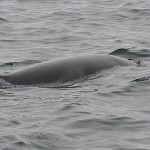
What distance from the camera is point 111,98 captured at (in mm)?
10820

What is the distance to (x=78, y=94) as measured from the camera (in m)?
11.0

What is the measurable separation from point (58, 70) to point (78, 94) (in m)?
0.94

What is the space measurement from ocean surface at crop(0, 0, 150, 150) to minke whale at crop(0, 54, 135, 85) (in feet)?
0.62

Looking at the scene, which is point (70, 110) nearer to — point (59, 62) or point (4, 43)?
point (59, 62)

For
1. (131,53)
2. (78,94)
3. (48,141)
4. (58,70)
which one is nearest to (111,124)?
(48,141)

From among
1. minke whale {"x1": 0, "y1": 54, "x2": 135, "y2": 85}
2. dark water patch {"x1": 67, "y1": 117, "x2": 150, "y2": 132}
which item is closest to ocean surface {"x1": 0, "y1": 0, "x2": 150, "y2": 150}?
dark water patch {"x1": 67, "y1": 117, "x2": 150, "y2": 132}

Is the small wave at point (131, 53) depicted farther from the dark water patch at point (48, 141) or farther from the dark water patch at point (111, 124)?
the dark water patch at point (48, 141)

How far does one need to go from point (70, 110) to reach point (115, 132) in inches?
51.6

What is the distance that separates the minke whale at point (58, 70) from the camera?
11469mm

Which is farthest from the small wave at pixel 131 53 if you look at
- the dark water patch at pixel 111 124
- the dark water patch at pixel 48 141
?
the dark water patch at pixel 48 141

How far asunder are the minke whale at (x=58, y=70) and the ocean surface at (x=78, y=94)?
19 cm

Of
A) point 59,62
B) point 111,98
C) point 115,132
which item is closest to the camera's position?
point 115,132

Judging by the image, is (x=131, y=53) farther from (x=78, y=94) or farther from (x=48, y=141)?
(x=48, y=141)

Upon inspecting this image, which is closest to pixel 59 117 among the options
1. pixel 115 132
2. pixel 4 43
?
pixel 115 132
